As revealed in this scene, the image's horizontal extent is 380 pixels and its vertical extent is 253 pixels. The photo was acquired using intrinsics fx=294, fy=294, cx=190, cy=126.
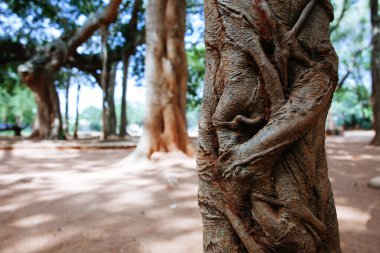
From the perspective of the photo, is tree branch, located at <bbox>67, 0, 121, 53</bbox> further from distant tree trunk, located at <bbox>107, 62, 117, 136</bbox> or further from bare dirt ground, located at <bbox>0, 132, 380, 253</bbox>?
bare dirt ground, located at <bbox>0, 132, 380, 253</bbox>

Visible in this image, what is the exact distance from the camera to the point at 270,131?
1353 mm

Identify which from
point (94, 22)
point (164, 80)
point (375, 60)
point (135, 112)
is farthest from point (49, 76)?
point (135, 112)

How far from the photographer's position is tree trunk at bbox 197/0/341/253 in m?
1.36

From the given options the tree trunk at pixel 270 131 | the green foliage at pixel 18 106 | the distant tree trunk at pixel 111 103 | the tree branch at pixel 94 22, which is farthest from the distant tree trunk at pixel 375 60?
the green foliage at pixel 18 106

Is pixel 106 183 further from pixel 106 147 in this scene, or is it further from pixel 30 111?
pixel 30 111

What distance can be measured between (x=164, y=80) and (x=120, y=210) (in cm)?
351

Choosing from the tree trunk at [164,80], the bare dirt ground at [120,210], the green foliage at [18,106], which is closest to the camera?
the bare dirt ground at [120,210]

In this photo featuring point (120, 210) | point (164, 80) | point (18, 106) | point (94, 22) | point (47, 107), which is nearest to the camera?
point (120, 210)

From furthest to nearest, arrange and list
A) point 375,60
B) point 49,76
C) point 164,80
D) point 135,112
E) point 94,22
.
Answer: point 135,112
point 49,76
point 94,22
point 375,60
point 164,80

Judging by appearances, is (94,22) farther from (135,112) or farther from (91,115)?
(135,112)

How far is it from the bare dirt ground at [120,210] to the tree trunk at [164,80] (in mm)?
762

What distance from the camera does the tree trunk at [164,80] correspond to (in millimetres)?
5863

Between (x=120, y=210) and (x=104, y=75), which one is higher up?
(x=104, y=75)

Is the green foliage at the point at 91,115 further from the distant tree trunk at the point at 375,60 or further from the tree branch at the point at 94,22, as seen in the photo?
the distant tree trunk at the point at 375,60
